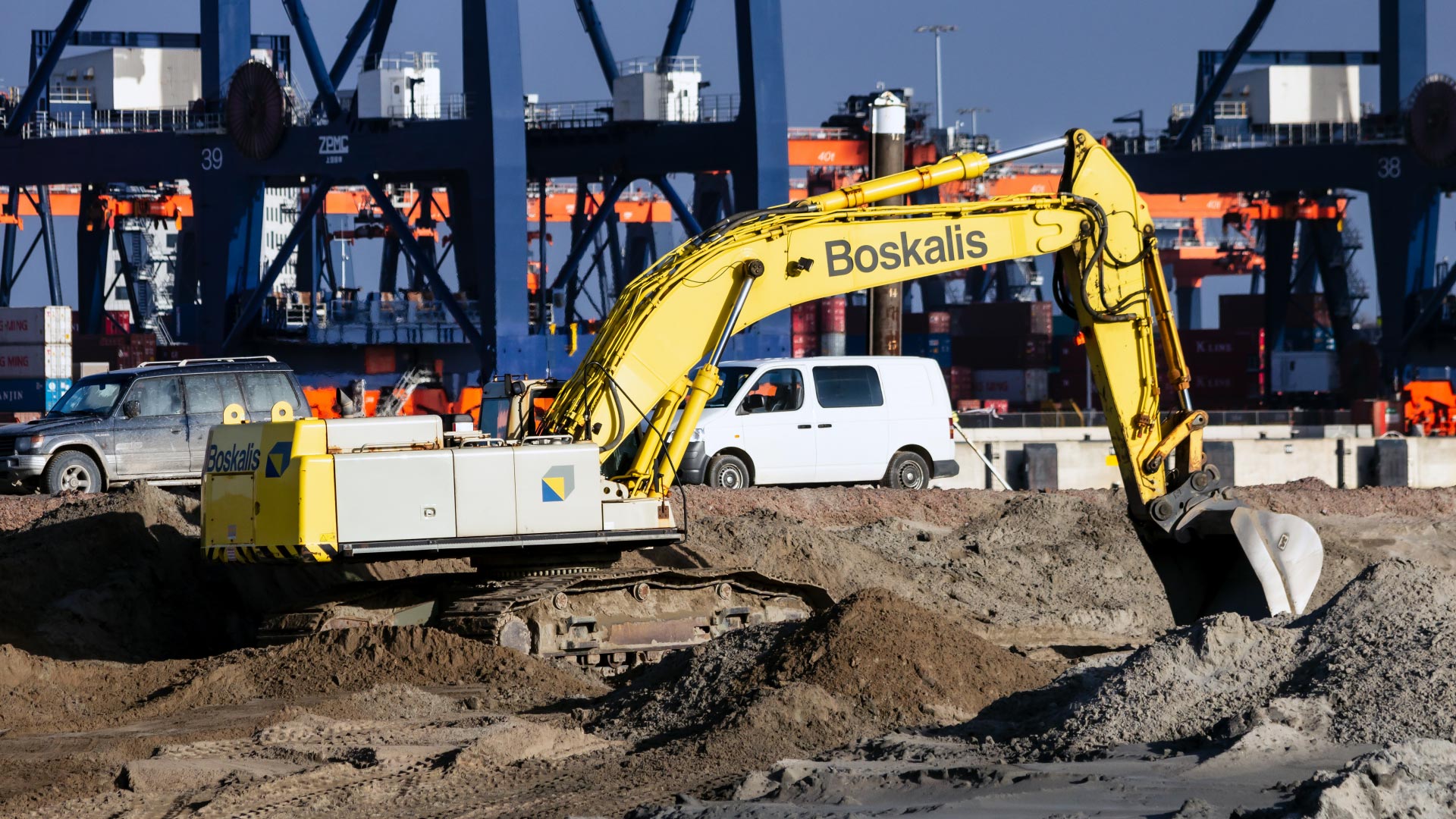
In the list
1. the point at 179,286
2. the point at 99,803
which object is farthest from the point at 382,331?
the point at 99,803

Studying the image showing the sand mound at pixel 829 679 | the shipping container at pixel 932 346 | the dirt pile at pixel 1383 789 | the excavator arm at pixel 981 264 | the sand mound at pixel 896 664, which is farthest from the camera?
the shipping container at pixel 932 346

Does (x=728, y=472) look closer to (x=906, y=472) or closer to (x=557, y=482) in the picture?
(x=906, y=472)

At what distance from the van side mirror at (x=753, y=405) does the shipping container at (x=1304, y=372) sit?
41010mm

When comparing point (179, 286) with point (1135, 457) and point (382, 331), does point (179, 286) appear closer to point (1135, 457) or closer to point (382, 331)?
point (382, 331)

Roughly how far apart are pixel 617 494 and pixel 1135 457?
3913 mm

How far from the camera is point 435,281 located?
40562 millimetres

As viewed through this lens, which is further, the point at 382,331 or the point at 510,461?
the point at 382,331

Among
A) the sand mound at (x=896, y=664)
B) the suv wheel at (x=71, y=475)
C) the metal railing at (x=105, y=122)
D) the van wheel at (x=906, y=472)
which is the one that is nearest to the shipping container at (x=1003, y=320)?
the metal railing at (x=105, y=122)

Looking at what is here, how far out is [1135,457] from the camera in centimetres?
1270

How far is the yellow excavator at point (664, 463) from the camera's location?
36.8ft

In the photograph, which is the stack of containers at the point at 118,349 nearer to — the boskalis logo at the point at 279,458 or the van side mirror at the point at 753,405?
the van side mirror at the point at 753,405

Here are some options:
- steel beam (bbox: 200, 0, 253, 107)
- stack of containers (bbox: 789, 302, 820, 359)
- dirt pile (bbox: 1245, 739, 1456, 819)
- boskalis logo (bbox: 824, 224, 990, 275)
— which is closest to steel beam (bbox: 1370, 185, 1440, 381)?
stack of containers (bbox: 789, 302, 820, 359)

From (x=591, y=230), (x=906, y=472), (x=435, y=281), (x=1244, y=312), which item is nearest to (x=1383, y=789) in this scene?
(x=906, y=472)

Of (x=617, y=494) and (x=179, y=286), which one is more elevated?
(x=179, y=286)
